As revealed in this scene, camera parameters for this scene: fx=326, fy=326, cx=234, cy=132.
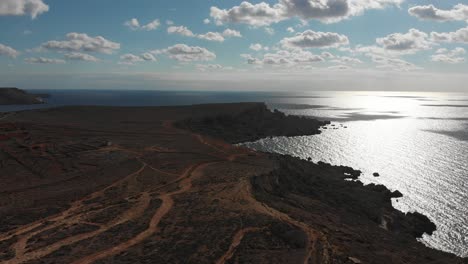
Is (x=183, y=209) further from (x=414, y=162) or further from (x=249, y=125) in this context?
(x=249, y=125)

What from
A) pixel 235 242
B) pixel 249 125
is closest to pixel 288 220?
pixel 235 242

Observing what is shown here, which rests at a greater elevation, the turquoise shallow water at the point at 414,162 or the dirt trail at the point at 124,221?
the dirt trail at the point at 124,221

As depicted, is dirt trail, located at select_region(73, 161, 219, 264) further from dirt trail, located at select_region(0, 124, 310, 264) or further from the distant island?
the distant island

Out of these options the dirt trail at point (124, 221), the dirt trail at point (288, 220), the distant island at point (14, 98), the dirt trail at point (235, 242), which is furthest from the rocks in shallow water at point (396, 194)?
the distant island at point (14, 98)

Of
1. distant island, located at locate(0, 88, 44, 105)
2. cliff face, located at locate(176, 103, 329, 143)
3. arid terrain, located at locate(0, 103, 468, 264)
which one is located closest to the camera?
arid terrain, located at locate(0, 103, 468, 264)

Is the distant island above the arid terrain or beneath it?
above

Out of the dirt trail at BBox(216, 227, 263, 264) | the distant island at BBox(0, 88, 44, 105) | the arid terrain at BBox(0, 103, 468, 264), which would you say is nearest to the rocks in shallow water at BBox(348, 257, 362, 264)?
the arid terrain at BBox(0, 103, 468, 264)

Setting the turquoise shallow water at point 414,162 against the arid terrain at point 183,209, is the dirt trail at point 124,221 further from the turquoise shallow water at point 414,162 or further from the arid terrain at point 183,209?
the turquoise shallow water at point 414,162

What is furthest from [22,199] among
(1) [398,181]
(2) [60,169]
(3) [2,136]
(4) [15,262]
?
(1) [398,181]
